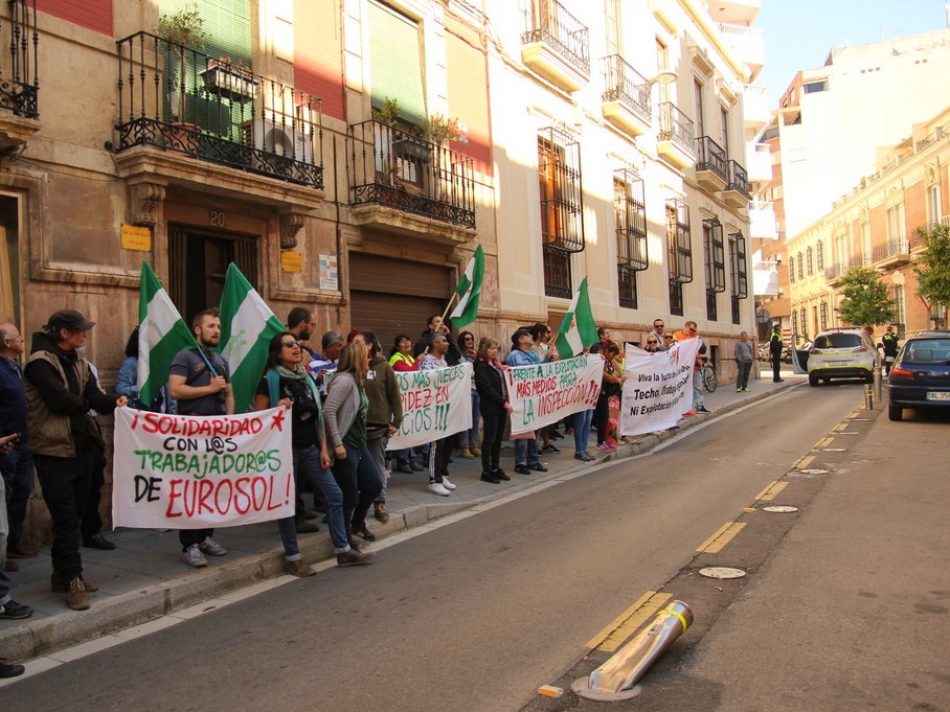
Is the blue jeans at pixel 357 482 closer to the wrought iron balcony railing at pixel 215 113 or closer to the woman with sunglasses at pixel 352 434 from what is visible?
the woman with sunglasses at pixel 352 434

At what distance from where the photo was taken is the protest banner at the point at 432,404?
888 cm

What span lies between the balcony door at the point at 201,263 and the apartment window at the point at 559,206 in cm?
785

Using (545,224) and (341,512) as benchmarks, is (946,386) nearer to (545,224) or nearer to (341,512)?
(545,224)

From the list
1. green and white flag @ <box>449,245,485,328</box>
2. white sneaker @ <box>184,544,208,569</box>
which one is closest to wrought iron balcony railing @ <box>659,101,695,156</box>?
green and white flag @ <box>449,245,485,328</box>

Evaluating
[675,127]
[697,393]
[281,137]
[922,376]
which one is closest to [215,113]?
[281,137]

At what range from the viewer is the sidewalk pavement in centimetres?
477

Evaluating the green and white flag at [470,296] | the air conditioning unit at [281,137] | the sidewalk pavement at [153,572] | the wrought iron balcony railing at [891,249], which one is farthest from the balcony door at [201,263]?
the wrought iron balcony railing at [891,249]

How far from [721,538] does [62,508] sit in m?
4.77

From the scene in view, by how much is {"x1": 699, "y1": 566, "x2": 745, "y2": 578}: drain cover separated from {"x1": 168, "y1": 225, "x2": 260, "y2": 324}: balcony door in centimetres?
632

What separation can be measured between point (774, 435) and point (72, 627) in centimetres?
1088

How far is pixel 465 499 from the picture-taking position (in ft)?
27.9

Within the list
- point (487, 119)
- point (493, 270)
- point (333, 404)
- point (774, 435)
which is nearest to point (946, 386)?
point (774, 435)

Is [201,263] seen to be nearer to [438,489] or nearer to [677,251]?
[438,489]

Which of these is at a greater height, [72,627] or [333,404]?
[333,404]
